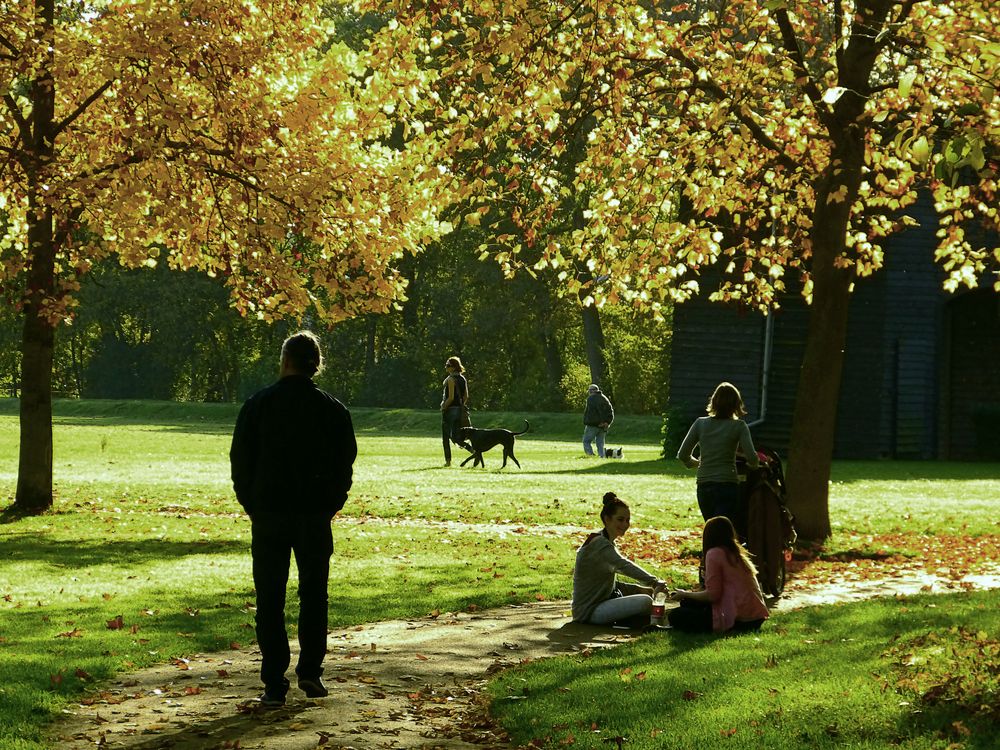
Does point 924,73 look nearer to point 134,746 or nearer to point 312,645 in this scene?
point 312,645

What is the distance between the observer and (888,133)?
68.5ft

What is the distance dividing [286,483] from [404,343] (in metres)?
65.5

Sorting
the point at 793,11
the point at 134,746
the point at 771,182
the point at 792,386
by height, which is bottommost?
the point at 134,746

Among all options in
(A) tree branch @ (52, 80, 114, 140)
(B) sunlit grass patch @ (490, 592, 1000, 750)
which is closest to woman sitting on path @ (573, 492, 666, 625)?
(B) sunlit grass patch @ (490, 592, 1000, 750)

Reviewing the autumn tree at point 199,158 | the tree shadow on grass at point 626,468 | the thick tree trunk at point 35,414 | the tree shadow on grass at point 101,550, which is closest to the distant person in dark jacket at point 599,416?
the tree shadow on grass at point 626,468

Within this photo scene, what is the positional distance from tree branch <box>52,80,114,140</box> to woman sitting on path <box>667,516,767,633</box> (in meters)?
10.3

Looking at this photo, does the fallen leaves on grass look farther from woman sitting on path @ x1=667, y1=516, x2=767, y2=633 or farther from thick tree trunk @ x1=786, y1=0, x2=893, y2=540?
thick tree trunk @ x1=786, y1=0, x2=893, y2=540

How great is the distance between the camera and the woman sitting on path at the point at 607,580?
1060 centimetres

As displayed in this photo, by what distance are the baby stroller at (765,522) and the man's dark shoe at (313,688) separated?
5.36 m

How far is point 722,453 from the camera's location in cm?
1227

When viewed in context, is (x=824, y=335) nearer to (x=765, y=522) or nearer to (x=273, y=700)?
(x=765, y=522)

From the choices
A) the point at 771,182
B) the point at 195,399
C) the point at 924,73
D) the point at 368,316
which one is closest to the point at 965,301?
the point at 771,182

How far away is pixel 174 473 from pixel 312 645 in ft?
67.2

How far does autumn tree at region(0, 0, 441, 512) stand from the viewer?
15.9 m
